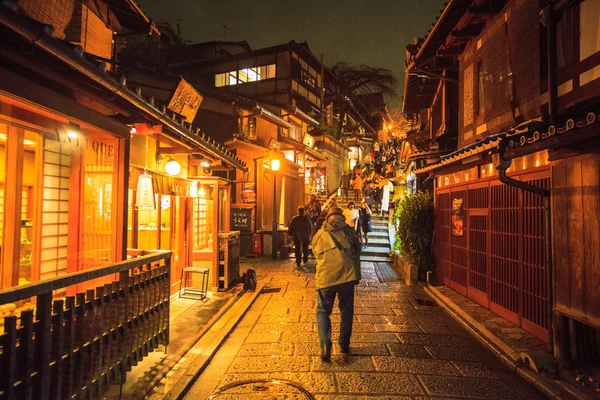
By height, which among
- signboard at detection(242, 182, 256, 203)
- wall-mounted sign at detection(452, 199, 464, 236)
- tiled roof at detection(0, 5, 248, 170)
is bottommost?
wall-mounted sign at detection(452, 199, 464, 236)

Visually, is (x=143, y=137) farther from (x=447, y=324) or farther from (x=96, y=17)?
(x=447, y=324)

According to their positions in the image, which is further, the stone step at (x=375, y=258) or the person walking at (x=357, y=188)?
the person walking at (x=357, y=188)

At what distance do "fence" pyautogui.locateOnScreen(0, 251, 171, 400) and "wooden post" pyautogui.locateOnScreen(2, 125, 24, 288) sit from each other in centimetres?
240

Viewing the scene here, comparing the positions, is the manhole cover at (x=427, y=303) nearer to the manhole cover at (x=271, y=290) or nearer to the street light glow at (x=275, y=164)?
the manhole cover at (x=271, y=290)

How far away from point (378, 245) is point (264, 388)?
1697 cm

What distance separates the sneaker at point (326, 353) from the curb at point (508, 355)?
3095mm

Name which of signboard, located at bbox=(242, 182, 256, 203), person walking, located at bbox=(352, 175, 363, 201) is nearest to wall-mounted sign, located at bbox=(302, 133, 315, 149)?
person walking, located at bbox=(352, 175, 363, 201)

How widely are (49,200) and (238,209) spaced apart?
1331 cm

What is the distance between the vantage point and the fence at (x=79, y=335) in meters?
3.35

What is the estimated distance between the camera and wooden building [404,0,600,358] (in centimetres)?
586

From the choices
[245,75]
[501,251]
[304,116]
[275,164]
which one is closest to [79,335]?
[501,251]

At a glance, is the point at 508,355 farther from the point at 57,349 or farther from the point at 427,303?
the point at 57,349

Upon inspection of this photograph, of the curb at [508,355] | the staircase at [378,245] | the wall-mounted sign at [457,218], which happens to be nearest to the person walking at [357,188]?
the staircase at [378,245]

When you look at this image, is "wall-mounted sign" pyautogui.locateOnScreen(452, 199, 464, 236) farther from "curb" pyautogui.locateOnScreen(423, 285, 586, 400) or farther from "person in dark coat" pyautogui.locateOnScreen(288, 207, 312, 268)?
"person in dark coat" pyautogui.locateOnScreen(288, 207, 312, 268)
